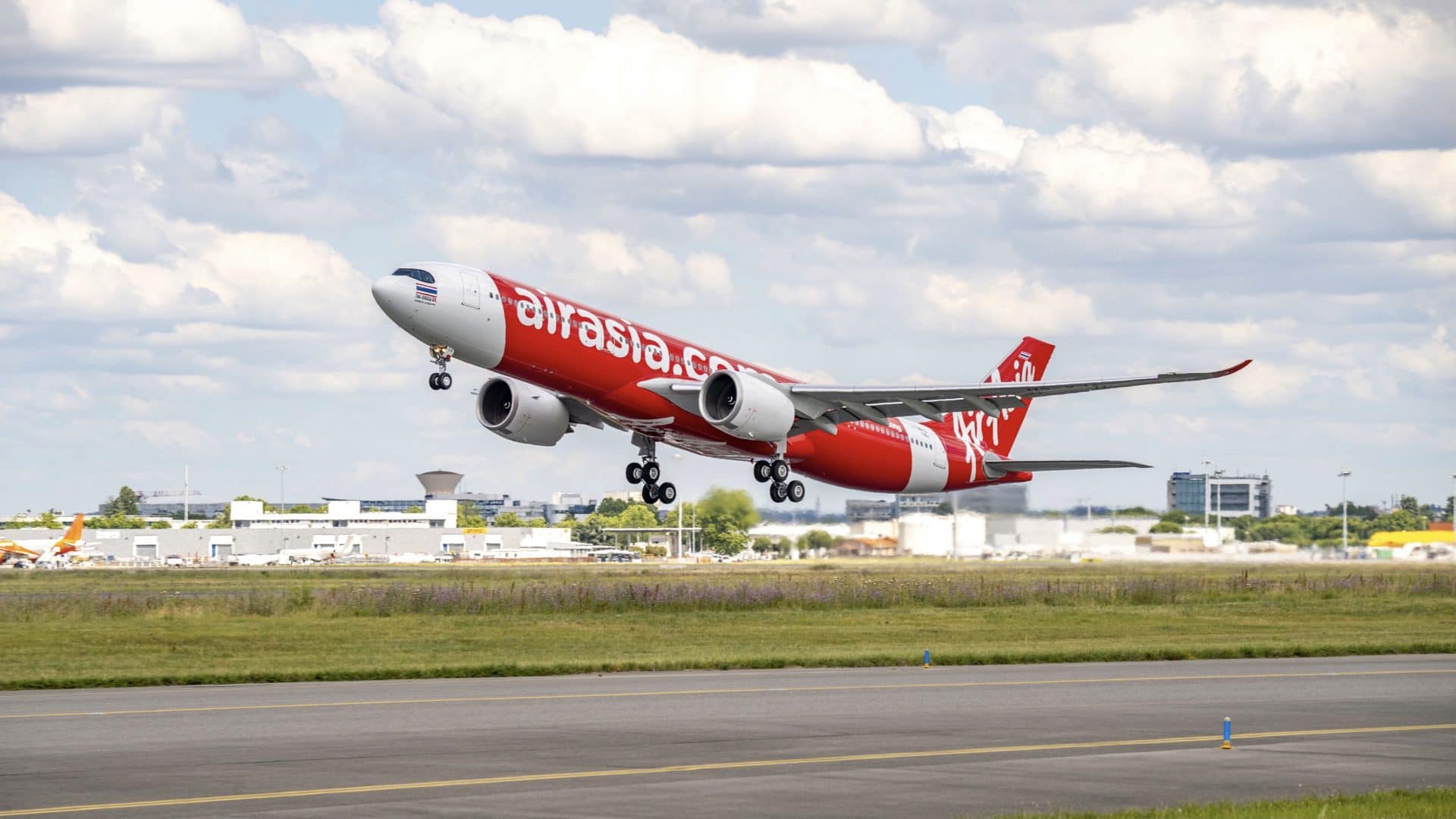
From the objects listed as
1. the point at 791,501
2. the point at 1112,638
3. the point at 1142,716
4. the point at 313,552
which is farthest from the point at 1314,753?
the point at 313,552

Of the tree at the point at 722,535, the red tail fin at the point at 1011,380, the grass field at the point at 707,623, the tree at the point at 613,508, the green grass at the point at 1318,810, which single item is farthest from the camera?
the tree at the point at 613,508

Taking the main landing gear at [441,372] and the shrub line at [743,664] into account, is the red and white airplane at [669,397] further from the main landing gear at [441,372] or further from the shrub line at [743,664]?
the shrub line at [743,664]

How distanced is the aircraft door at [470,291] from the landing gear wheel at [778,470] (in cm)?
1229

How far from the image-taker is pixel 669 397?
44.1 meters

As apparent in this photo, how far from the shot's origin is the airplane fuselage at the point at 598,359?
39219 mm

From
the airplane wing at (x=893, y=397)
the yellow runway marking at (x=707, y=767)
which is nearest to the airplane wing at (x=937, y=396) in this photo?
the airplane wing at (x=893, y=397)

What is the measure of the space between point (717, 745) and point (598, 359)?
70.8 ft

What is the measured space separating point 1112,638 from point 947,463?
1484cm

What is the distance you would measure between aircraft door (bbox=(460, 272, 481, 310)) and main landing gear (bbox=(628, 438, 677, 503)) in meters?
11.5

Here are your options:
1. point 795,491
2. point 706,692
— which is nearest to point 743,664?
point 706,692

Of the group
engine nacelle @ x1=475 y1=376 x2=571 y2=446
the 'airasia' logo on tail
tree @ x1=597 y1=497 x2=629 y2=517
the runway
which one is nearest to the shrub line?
the runway

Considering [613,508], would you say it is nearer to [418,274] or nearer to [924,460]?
[924,460]

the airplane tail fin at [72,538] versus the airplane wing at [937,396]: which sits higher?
the airplane wing at [937,396]

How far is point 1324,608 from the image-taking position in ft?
182
